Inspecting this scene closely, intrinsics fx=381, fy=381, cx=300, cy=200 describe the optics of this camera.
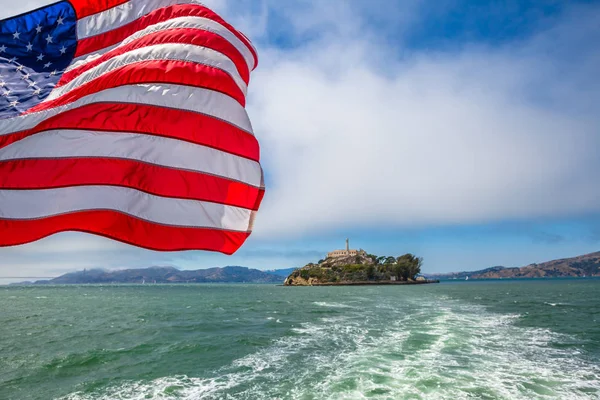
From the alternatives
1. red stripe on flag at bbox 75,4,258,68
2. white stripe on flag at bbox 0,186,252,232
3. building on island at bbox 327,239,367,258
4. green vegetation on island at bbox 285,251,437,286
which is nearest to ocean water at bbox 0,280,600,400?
white stripe on flag at bbox 0,186,252,232

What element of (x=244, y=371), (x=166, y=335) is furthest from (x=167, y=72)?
(x=166, y=335)

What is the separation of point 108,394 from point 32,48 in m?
11.2

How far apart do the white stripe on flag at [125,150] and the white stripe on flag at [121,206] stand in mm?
373

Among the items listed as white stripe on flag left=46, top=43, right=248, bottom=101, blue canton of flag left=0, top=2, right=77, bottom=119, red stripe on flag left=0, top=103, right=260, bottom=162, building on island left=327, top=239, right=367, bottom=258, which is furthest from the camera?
building on island left=327, top=239, right=367, bottom=258

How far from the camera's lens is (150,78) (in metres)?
4.32

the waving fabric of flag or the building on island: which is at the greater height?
the building on island

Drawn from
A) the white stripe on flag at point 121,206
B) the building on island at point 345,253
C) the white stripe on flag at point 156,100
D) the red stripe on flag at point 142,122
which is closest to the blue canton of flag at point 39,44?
the white stripe on flag at point 156,100

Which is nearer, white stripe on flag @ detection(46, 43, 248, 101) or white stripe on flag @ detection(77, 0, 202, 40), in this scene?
white stripe on flag @ detection(46, 43, 248, 101)

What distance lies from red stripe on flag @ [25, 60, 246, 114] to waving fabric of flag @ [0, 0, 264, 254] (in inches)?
0.4

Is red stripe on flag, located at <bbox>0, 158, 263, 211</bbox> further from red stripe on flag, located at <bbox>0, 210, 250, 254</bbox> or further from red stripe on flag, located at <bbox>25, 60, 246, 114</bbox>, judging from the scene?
red stripe on flag, located at <bbox>25, 60, 246, 114</bbox>

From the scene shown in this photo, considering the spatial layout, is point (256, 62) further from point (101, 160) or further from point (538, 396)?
point (538, 396)

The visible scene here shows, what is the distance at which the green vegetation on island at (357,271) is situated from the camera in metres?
154

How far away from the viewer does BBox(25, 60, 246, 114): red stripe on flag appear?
14.1ft

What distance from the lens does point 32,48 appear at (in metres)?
5.03
